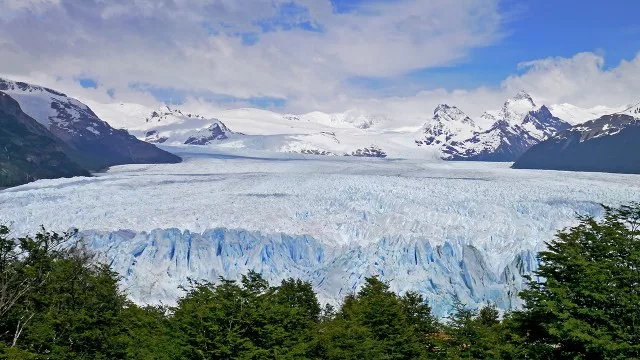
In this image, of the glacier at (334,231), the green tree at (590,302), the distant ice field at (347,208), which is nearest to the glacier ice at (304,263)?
the glacier at (334,231)

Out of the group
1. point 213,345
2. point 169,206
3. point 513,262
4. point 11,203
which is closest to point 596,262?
point 213,345

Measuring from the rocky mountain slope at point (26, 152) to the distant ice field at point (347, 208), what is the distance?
8094 centimetres

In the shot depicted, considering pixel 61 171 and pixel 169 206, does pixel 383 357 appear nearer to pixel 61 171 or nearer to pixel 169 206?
pixel 169 206

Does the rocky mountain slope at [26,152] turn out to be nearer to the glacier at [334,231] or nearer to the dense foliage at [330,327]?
the glacier at [334,231]

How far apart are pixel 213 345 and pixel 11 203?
154 feet

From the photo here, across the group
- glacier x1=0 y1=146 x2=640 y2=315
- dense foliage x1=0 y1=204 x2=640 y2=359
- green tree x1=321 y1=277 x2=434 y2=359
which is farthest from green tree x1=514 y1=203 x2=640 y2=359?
glacier x1=0 y1=146 x2=640 y2=315

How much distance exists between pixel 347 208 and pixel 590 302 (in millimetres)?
43166

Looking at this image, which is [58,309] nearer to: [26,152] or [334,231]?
[334,231]

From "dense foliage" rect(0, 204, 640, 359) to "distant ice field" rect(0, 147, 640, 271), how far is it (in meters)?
25.3

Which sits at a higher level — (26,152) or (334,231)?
(26,152)

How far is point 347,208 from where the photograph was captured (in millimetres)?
64500

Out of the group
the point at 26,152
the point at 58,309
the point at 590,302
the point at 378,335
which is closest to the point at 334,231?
the point at 378,335

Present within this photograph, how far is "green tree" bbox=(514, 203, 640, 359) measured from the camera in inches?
783

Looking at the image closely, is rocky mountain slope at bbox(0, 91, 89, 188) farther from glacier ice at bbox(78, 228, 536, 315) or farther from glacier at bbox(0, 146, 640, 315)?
glacier ice at bbox(78, 228, 536, 315)
